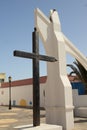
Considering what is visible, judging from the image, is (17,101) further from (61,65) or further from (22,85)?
(61,65)

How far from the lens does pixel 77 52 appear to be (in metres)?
14.5

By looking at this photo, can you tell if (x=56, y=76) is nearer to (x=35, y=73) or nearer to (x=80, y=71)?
(x=35, y=73)

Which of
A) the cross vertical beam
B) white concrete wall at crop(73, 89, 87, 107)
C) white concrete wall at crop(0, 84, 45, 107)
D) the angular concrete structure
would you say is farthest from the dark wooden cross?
white concrete wall at crop(0, 84, 45, 107)

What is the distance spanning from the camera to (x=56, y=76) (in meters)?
12.3

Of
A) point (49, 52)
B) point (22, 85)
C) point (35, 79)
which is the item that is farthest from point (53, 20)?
point (22, 85)

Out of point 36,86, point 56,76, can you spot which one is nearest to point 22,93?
point 56,76

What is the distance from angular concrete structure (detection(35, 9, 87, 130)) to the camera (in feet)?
39.2

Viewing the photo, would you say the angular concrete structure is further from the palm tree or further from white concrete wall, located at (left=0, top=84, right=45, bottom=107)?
white concrete wall, located at (left=0, top=84, right=45, bottom=107)

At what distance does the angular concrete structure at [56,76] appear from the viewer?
12.0 m

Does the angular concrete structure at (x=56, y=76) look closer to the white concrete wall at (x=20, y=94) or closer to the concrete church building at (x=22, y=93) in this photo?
the concrete church building at (x=22, y=93)

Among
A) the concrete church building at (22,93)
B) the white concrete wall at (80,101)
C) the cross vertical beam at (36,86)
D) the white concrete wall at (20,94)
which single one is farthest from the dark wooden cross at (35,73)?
the white concrete wall at (20,94)

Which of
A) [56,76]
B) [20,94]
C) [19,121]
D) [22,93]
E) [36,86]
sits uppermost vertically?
[56,76]

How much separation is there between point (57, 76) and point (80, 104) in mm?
9129

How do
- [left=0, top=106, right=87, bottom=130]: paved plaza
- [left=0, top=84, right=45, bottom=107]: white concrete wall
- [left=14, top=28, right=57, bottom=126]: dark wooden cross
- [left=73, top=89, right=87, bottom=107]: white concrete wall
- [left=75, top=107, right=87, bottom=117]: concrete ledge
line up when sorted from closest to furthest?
[left=14, top=28, right=57, bottom=126]: dark wooden cross < [left=0, top=106, right=87, bottom=130]: paved plaza < [left=75, top=107, right=87, bottom=117]: concrete ledge < [left=73, top=89, right=87, bottom=107]: white concrete wall < [left=0, top=84, right=45, bottom=107]: white concrete wall
